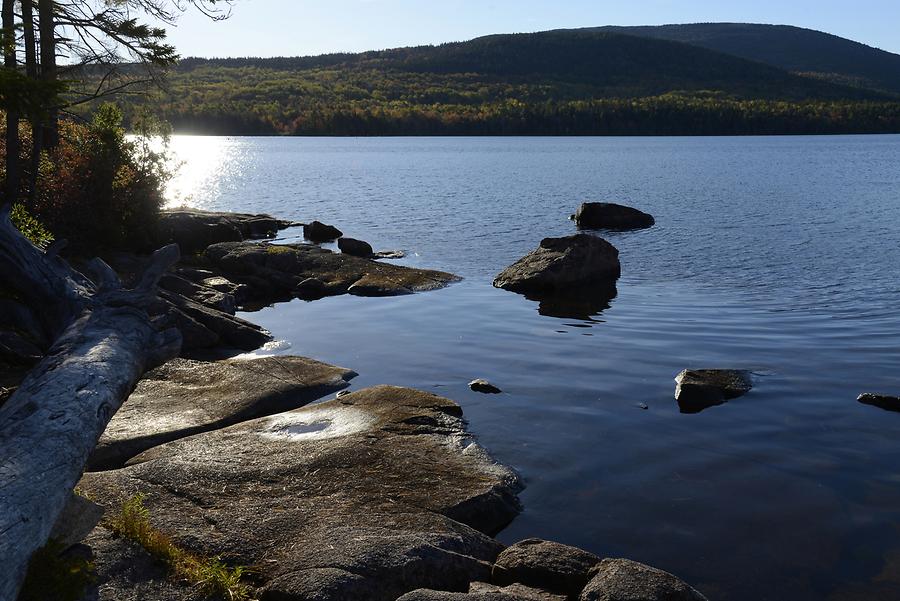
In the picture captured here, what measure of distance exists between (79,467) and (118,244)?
20.0m

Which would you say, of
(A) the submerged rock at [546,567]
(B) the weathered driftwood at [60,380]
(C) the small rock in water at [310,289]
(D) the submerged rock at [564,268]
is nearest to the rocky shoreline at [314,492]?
(A) the submerged rock at [546,567]

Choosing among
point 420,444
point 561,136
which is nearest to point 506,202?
point 420,444

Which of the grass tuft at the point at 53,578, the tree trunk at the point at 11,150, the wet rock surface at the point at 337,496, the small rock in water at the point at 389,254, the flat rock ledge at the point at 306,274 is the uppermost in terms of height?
the tree trunk at the point at 11,150

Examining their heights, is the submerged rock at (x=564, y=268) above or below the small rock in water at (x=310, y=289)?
above

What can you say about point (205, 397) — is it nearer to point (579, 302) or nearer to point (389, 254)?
point (579, 302)

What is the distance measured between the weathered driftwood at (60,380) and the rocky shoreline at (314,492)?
2.61ft

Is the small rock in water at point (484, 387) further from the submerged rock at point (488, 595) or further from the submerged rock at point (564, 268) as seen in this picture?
the submerged rock at point (564, 268)

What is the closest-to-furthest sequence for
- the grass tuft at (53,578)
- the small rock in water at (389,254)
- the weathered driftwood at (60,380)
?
the grass tuft at (53,578) → the weathered driftwood at (60,380) → the small rock in water at (389,254)

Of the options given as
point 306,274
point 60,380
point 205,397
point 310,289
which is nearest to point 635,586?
point 60,380

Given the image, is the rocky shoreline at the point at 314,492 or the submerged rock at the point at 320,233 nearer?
the rocky shoreline at the point at 314,492

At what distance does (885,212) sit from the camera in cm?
4222

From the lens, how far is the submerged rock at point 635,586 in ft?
23.1

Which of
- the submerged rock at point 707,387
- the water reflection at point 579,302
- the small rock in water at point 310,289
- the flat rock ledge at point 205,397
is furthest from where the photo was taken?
the small rock in water at point 310,289

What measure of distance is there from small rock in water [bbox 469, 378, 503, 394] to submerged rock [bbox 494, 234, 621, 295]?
10492 mm
